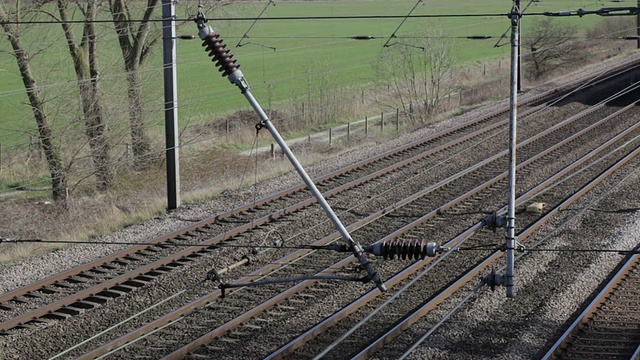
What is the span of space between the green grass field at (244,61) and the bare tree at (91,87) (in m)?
0.34

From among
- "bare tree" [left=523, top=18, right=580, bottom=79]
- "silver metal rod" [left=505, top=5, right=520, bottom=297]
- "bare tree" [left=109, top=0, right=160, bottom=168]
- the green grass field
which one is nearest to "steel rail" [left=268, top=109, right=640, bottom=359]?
"silver metal rod" [left=505, top=5, right=520, bottom=297]

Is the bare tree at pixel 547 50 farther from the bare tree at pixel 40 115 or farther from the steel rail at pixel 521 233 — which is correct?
the bare tree at pixel 40 115

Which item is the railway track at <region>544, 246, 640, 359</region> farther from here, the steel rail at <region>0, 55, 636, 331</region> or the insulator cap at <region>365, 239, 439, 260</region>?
the steel rail at <region>0, 55, 636, 331</region>

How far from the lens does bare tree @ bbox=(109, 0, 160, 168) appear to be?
23656mm

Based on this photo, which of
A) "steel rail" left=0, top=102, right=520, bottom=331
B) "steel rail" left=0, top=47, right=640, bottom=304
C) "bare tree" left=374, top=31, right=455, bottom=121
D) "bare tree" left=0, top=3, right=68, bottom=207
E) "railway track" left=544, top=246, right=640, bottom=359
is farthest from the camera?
"bare tree" left=374, top=31, right=455, bottom=121

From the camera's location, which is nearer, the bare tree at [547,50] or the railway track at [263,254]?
the railway track at [263,254]

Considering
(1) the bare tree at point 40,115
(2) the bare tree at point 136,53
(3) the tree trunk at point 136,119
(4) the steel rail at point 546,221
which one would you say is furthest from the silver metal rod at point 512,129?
(3) the tree trunk at point 136,119

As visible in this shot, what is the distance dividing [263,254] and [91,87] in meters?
10.3

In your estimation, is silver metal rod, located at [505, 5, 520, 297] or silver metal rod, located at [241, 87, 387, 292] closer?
silver metal rod, located at [241, 87, 387, 292]

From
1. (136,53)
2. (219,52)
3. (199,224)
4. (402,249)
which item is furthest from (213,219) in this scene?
(136,53)

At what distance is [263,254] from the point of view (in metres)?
14.6

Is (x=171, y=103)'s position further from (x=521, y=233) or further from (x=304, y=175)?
(x=304, y=175)

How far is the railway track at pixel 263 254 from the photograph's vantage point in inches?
482

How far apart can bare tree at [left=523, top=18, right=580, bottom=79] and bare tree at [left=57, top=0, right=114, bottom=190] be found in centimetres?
2288
